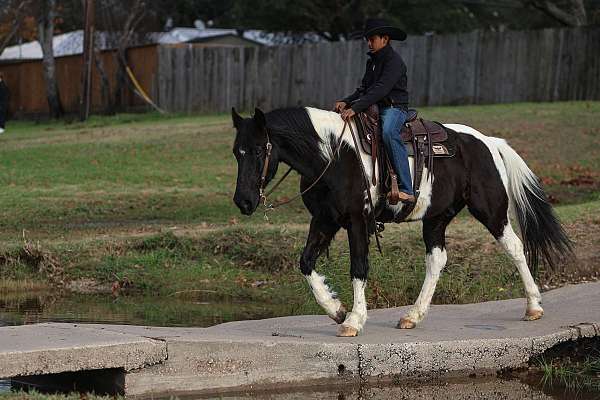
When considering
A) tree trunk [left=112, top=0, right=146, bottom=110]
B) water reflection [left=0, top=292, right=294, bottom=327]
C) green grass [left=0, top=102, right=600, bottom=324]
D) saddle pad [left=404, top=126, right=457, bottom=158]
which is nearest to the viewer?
saddle pad [left=404, top=126, right=457, bottom=158]

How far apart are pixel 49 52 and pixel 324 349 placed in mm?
33690

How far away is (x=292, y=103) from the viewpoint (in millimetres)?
34531

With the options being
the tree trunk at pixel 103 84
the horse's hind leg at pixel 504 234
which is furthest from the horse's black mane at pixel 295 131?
the tree trunk at pixel 103 84

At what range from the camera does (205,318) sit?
11.4 metres

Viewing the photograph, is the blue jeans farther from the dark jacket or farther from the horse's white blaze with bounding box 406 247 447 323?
the horse's white blaze with bounding box 406 247 447 323

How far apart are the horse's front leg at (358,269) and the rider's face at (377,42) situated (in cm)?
147

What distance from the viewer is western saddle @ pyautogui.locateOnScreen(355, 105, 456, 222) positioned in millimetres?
9336

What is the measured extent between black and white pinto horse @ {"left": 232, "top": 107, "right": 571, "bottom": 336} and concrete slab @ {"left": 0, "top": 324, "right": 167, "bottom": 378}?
135 cm

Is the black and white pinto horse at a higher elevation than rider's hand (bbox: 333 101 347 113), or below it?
below

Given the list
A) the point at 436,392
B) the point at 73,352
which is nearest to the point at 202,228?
the point at 436,392

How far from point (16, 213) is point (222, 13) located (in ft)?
143

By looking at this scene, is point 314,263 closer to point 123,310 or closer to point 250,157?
point 250,157

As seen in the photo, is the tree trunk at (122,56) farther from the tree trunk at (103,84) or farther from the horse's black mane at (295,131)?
the horse's black mane at (295,131)

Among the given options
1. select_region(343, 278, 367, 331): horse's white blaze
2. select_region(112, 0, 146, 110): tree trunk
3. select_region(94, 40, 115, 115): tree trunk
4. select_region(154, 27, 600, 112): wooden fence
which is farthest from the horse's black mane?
select_region(94, 40, 115, 115): tree trunk
